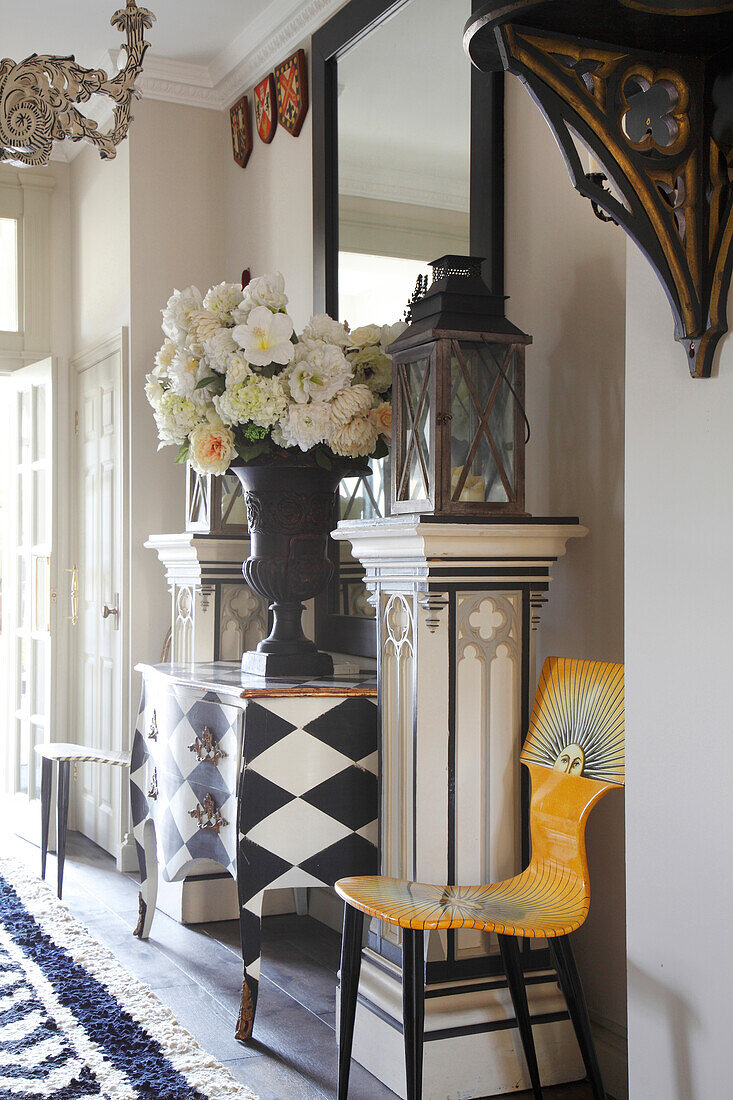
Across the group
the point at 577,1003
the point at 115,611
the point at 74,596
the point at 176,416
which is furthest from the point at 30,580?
the point at 577,1003

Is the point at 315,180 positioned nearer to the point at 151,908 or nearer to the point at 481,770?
the point at 481,770

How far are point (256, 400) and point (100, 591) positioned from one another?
2176 mm

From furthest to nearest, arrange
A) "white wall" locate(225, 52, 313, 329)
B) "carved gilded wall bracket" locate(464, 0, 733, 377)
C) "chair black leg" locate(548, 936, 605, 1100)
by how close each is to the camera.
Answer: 1. "white wall" locate(225, 52, 313, 329)
2. "chair black leg" locate(548, 936, 605, 1100)
3. "carved gilded wall bracket" locate(464, 0, 733, 377)

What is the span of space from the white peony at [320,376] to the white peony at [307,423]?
0.02 meters

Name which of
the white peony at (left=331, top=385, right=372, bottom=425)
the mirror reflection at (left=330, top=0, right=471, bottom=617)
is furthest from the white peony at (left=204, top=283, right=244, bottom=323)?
the mirror reflection at (left=330, top=0, right=471, bottom=617)

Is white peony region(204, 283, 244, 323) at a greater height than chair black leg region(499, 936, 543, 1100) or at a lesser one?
greater

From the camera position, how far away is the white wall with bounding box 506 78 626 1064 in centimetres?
232

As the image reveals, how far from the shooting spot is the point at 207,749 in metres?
2.71

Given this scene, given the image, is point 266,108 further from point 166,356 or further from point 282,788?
point 282,788

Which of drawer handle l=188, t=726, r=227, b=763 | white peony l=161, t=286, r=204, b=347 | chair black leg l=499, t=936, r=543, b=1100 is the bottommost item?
chair black leg l=499, t=936, r=543, b=1100

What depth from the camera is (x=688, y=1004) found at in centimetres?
142

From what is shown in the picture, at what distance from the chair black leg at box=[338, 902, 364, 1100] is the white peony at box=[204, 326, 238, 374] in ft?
4.40

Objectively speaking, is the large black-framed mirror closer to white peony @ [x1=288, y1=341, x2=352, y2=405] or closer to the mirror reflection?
the mirror reflection

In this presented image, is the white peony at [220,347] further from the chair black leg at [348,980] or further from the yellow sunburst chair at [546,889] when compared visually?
the chair black leg at [348,980]
